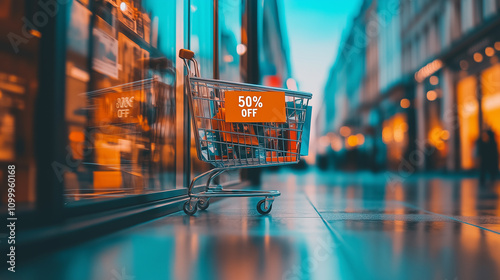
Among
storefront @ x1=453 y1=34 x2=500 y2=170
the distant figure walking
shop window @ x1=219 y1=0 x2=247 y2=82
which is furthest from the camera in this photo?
storefront @ x1=453 y1=34 x2=500 y2=170

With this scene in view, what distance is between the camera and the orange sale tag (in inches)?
123

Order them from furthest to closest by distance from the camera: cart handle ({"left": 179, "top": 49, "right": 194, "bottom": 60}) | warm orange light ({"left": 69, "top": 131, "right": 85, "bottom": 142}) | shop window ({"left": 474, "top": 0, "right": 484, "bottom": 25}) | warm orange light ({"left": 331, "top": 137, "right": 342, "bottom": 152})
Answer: warm orange light ({"left": 331, "top": 137, "right": 342, "bottom": 152}) → shop window ({"left": 474, "top": 0, "right": 484, "bottom": 25}) → cart handle ({"left": 179, "top": 49, "right": 194, "bottom": 60}) → warm orange light ({"left": 69, "top": 131, "right": 85, "bottom": 142})

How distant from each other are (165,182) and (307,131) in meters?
1.43

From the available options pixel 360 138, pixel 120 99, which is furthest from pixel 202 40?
pixel 360 138

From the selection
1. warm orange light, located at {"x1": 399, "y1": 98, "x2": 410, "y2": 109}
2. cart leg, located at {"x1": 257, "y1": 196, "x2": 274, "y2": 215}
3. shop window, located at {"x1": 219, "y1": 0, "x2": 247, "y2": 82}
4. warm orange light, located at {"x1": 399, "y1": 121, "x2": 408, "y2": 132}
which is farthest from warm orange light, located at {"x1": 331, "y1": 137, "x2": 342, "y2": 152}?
cart leg, located at {"x1": 257, "y1": 196, "x2": 274, "y2": 215}

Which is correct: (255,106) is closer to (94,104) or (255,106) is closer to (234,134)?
(234,134)

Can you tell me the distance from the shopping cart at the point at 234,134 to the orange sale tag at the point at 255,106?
1.8 inches

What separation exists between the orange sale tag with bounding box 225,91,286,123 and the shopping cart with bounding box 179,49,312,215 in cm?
5

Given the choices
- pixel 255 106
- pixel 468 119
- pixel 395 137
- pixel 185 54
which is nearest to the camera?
pixel 185 54

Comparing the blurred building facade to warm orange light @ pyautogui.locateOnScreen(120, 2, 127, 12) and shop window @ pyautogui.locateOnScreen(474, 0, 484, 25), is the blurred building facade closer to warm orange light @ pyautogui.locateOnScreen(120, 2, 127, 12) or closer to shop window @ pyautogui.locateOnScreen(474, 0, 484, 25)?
shop window @ pyautogui.locateOnScreen(474, 0, 484, 25)

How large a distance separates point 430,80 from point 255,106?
18306 millimetres

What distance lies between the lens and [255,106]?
10.5 ft

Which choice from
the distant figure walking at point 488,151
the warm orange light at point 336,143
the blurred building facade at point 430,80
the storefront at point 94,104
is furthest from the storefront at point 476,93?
the warm orange light at point 336,143

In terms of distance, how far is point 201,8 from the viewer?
4746 mm
